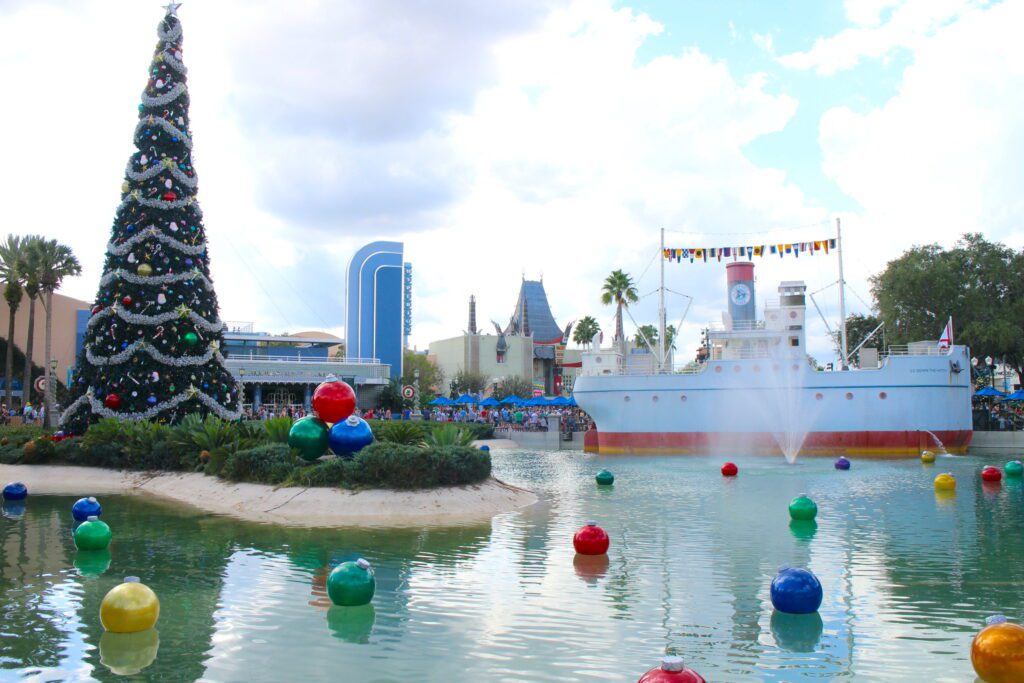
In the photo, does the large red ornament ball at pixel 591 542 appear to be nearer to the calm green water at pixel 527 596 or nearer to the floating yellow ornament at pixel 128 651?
the calm green water at pixel 527 596

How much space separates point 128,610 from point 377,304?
63956 millimetres

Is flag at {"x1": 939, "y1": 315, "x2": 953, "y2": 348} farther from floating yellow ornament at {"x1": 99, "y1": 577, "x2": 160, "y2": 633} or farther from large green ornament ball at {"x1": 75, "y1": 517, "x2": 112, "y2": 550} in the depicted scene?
floating yellow ornament at {"x1": 99, "y1": 577, "x2": 160, "y2": 633}

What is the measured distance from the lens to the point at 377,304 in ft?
234

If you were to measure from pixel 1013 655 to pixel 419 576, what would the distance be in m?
6.82

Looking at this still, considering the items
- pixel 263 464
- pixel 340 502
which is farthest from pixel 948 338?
pixel 263 464

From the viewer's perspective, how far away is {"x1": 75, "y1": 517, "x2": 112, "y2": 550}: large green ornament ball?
12.1 metres

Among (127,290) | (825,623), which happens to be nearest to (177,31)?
(127,290)

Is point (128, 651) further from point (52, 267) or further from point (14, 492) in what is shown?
point (52, 267)

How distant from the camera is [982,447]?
137ft

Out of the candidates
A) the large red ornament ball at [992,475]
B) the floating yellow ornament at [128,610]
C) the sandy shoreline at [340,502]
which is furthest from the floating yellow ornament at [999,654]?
the large red ornament ball at [992,475]

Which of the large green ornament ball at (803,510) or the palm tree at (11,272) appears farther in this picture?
the palm tree at (11,272)

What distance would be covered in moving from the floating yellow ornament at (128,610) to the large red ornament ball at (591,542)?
6134mm

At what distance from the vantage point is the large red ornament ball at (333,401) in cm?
1761

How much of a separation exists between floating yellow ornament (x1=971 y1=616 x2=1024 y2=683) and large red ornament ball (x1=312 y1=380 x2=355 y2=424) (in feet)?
43.4
